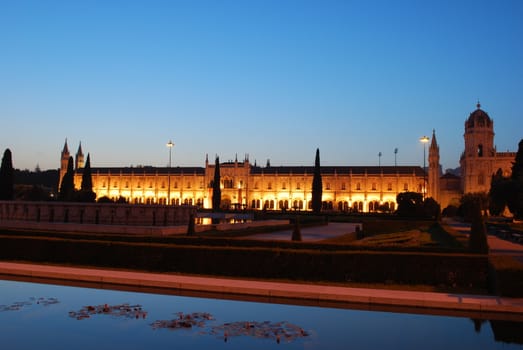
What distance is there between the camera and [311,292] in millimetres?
11844

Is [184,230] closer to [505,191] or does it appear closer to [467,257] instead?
[467,257]

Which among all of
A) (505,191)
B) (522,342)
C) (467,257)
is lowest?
(522,342)

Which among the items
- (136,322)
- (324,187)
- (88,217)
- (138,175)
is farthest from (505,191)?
(138,175)

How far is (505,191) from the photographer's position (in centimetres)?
4416

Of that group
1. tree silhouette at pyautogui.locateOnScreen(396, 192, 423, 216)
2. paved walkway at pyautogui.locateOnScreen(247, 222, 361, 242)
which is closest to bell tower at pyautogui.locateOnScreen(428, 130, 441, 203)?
tree silhouette at pyautogui.locateOnScreen(396, 192, 423, 216)

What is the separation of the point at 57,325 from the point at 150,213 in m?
22.2

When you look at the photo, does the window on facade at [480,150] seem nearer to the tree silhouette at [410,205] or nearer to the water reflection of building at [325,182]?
the water reflection of building at [325,182]

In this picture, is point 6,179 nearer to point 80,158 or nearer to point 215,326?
point 215,326

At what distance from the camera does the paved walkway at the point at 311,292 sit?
36.1 feet

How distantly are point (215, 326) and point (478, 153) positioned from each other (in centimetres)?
8636

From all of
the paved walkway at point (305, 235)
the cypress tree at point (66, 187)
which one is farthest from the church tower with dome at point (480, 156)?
the cypress tree at point (66, 187)

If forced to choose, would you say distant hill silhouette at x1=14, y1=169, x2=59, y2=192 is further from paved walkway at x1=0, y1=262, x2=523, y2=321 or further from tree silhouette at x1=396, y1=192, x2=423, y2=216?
paved walkway at x1=0, y1=262, x2=523, y2=321

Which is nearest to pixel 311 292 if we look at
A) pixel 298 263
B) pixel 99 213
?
pixel 298 263

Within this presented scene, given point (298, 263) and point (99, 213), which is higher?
point (99, 213)
